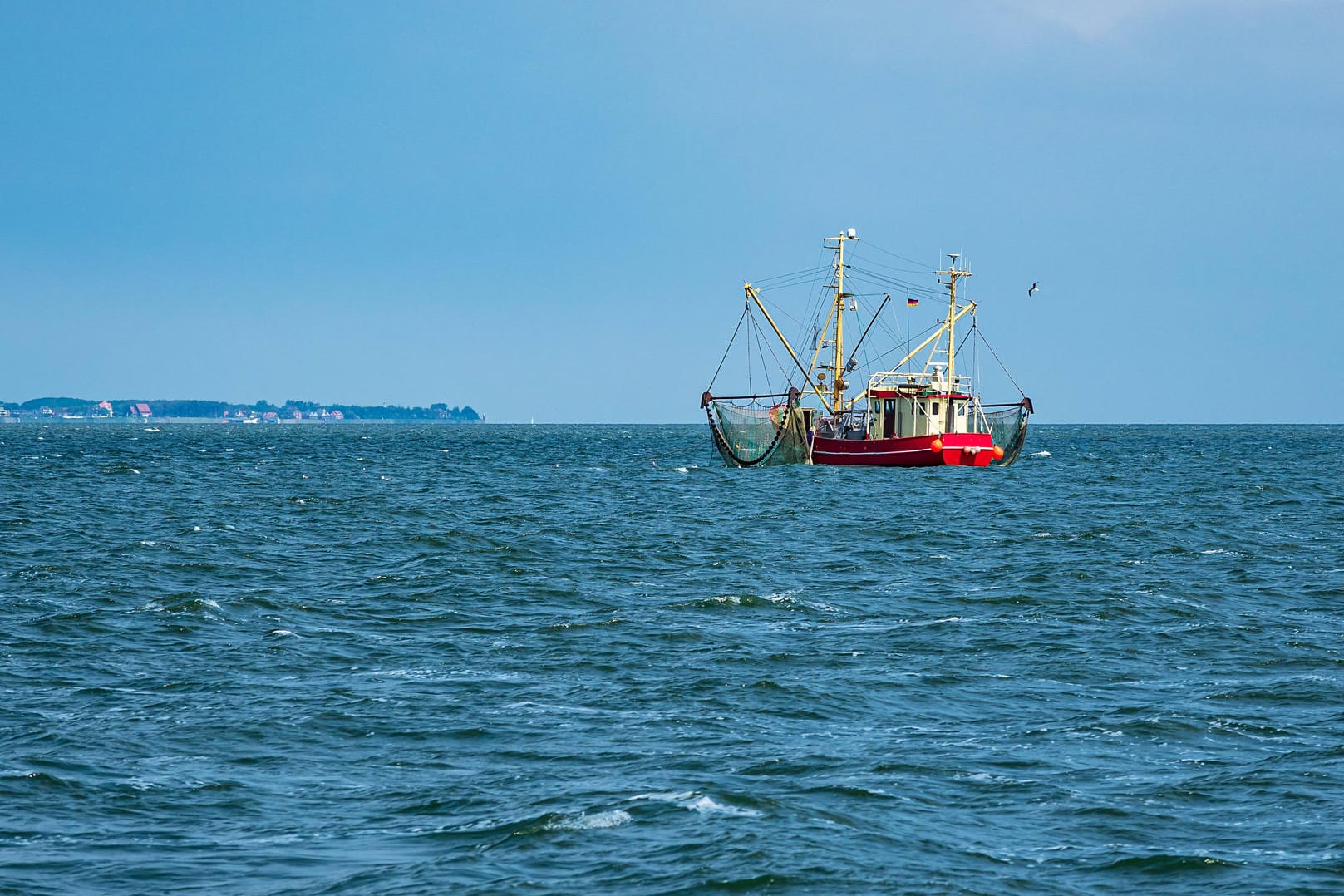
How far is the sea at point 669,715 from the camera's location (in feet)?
37.9

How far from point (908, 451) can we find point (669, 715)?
5980 cm

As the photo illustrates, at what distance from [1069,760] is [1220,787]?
5.01 ft

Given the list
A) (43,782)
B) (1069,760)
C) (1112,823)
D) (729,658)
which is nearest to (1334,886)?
(1112,823)

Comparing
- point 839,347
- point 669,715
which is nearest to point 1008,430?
point 839,347

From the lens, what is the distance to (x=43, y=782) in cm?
1354

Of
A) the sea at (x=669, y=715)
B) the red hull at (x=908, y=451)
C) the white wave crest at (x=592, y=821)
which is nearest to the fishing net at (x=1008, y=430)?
the red hull at (x=908, y=451)

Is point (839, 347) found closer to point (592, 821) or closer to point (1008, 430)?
point (1008, 430)

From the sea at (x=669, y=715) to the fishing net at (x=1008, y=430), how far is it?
48201 millimetres

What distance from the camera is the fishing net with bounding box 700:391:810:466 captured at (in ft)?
260

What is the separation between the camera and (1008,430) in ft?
290

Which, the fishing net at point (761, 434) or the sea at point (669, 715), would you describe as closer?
the sea at point (669, 715)

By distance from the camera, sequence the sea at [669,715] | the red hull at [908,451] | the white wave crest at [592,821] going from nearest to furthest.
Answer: the sea at [669,715]
the white wave crest at [592,821]
the red hull at [908,451]

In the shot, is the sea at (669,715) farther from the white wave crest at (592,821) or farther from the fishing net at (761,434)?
the fishing net at (761,434)

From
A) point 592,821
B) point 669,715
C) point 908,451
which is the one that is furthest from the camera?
point 908,451
